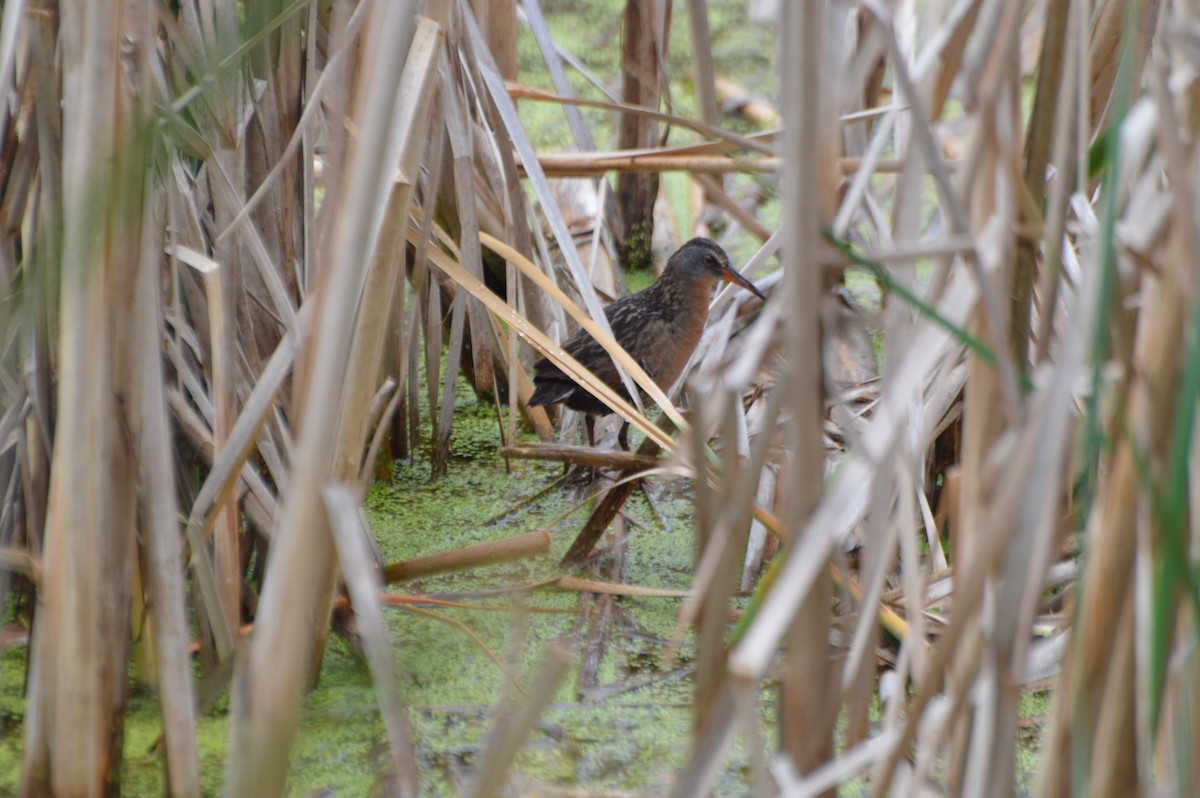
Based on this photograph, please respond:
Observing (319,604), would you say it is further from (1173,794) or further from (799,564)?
(1173,794)

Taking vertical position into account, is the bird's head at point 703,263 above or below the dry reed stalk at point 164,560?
above

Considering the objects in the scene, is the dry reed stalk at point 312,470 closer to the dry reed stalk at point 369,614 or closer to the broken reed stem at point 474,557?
the dry reed stalk at point 369,614

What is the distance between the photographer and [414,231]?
2.14m

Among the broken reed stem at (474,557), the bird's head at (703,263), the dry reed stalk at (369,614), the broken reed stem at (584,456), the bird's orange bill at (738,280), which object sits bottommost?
the broken reed stem at (474,557)

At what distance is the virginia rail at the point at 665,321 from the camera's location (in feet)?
8.82

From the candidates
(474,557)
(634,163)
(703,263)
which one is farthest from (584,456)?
(703,263)

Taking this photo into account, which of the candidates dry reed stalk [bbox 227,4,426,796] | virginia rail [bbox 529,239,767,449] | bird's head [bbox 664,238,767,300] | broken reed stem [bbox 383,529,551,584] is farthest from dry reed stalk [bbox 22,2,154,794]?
bird's head [bbox 664,238,767,300]

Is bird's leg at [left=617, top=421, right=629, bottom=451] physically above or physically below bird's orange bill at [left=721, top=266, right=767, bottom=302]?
below

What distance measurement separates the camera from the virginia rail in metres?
2.69

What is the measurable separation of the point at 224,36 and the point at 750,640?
Answer: 89 cm

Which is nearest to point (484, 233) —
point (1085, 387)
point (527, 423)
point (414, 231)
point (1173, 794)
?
point (414, 231)

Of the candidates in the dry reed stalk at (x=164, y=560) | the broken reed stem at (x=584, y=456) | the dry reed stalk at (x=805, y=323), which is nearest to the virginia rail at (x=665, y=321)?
the broken reed stem at (x=584, y=456)

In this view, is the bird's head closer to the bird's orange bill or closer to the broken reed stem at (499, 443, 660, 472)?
the bird's orange bill

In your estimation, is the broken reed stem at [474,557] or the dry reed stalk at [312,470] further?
the broken reed stem at [474,557]
